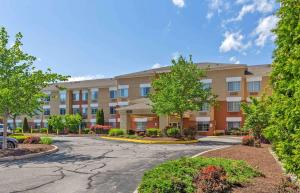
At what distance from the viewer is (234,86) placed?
156 ft

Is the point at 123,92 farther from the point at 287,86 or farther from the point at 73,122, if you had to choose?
the point at 287,86

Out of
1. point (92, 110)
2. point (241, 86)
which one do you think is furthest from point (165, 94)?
point (92, 110)

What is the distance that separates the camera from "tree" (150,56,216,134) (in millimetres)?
34156

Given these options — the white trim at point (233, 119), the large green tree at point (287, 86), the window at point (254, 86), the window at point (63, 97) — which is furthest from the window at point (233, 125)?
the large green tree at point (287, 86)

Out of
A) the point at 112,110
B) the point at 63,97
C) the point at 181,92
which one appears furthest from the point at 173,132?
the point at 63,97

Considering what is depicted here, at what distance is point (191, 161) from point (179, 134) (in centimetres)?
2423

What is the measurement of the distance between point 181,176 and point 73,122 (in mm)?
45183

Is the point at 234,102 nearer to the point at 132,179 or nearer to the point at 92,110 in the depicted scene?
the point at 92,110

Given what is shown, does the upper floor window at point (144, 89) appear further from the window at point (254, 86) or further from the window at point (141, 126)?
the window at point (254, 86)

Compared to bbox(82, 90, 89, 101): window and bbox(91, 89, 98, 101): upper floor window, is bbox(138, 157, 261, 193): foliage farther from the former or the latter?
bbox(82, 90, 89, 101): window

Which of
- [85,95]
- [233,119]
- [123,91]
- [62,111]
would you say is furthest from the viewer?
[62,111]

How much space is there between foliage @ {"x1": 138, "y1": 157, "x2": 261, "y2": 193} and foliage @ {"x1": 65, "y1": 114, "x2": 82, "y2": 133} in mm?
42146

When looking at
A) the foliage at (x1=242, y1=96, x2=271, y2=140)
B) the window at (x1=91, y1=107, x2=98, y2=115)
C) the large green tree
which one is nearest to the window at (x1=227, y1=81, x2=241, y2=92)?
the foliage at (x1=242, y1=96, x2=271, y2=140)

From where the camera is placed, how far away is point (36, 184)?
39.9ft
